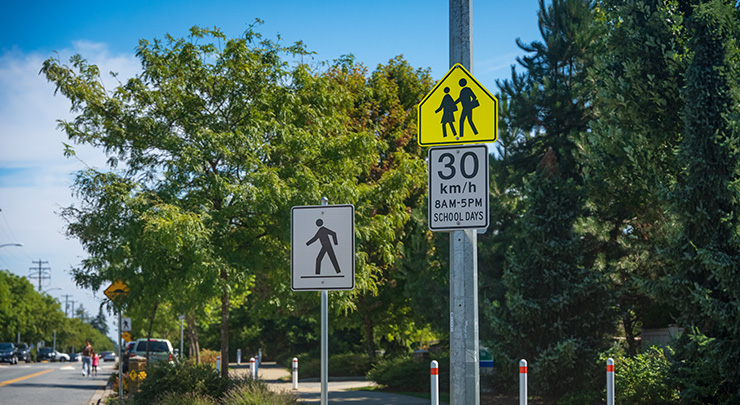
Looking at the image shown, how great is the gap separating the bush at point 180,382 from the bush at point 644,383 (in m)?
8.02

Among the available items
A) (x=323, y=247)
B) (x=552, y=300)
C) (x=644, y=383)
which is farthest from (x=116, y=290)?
(x=323, y=247)

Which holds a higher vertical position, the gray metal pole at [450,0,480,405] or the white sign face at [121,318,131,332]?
the gray metal pole at [450,0,480,405]

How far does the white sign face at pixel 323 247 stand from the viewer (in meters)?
6.29

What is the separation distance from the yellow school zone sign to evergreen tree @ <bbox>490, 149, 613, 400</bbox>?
11743 millimetres

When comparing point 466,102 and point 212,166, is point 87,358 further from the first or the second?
point 466,102

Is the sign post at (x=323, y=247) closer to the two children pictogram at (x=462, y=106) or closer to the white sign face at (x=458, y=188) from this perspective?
the white sign face at (x=458, y=188)

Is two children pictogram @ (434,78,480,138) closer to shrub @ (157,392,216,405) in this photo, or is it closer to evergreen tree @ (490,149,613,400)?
shrub @ (157,392,216,405)

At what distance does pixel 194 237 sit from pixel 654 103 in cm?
947

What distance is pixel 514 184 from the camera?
21.0m

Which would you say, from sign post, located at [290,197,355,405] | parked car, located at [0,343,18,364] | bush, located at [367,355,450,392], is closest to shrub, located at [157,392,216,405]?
sign post, located at [290,197,355,405]

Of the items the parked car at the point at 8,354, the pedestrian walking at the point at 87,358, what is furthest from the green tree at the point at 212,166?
the parked car at the point at 8,354

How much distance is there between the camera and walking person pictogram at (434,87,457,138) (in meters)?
6.77

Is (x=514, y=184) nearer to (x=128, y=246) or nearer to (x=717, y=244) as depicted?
(x=717, y=244)

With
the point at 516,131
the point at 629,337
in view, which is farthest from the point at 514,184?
the point at 629,337
